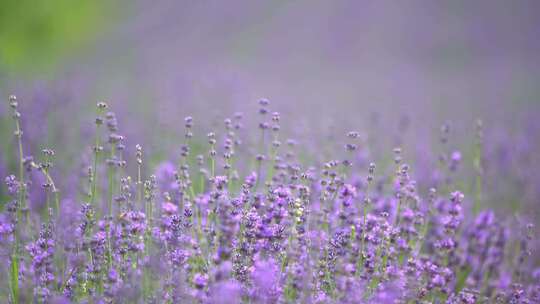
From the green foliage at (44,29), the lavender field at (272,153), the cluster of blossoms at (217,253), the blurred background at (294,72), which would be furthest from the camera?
the green foliage at (44,29)

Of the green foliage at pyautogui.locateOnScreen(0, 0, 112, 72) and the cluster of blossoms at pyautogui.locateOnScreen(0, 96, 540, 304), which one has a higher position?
the green foliage at pyautogui.locateOnScreen(0, 0, 112, 72)

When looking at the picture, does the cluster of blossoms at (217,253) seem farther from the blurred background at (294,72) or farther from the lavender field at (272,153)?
the blurred background at (294,72)

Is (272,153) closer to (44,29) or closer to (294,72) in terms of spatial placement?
(44,29)

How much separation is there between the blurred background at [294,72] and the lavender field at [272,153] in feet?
0.21

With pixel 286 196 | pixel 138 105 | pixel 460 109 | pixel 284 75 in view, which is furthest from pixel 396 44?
pixel 286 196

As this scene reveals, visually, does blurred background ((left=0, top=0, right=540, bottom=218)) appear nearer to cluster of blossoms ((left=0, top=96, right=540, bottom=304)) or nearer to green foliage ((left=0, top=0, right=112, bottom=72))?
green foliage ((left=0, top=0, right=112, bottom=72))

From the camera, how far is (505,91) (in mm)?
13031

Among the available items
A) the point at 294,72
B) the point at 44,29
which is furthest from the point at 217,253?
the point at 294,72

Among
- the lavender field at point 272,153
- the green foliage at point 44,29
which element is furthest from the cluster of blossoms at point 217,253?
the green foliage at point 44,29

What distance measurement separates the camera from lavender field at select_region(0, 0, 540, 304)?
2.80 metres

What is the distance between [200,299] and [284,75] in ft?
42.9

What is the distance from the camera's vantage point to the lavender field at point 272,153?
280 centimetres

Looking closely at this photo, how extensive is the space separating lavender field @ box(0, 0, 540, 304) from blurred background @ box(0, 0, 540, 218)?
0.06 meters

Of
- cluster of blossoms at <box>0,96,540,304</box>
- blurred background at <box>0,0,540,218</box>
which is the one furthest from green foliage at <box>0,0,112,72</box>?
cluster of blossoms at <box>0,96,540,304</box>
